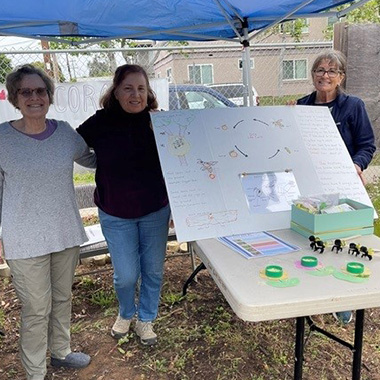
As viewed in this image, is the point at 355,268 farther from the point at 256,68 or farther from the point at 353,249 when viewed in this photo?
the point at 256,68

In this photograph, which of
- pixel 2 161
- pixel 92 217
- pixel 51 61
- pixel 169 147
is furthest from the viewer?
pixel 51 61

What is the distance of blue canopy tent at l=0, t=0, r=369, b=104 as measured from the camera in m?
2.28

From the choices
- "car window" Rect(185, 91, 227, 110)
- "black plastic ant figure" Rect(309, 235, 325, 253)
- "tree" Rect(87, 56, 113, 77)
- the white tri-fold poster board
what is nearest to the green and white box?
"black plastic ant figure" Rect(309, 235, 325, 253)

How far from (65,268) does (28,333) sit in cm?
36

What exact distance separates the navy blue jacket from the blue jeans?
1092 millimetres

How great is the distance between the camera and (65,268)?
6.67 ft

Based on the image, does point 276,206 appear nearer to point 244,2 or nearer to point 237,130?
point 237,130

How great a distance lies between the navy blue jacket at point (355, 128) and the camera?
228 cm

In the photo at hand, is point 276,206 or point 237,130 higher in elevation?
point 237,130

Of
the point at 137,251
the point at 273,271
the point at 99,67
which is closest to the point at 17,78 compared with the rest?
the point at 137,251

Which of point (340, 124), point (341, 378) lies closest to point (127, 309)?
point (341, 378)

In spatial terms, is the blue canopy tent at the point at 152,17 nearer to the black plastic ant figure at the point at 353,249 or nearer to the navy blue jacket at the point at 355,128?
the navy blue jacket at the point at 355,128

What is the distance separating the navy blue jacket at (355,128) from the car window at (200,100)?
8.83ft

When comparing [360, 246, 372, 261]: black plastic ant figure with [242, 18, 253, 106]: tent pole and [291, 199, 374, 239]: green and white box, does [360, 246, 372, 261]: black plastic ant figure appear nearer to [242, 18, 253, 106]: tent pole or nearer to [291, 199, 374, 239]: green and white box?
[291, 199, 374, 239]: green and white box
